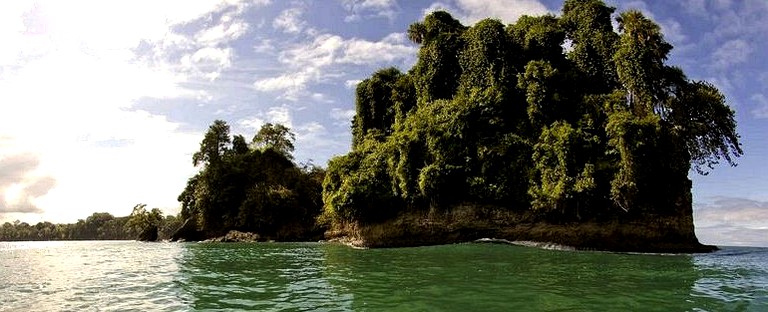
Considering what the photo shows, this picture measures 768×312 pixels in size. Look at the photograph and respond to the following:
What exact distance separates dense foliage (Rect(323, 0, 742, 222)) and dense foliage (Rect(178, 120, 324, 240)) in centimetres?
1737

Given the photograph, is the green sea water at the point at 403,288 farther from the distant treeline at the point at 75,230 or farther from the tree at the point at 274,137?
the distant treeline at the point at 75,230

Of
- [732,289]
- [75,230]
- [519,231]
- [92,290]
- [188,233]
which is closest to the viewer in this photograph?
[732,289]

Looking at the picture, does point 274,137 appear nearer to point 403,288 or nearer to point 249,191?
point 249,191

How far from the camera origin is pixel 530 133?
1260 inches

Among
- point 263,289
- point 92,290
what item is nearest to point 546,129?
point 263,289

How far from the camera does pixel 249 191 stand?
56.9 m

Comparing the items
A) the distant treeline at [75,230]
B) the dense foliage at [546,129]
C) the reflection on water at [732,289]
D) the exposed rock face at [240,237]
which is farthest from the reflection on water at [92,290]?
the distant treeline at [75,230]

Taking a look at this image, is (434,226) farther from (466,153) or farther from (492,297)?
(492,297)

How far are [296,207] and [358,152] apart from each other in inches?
777

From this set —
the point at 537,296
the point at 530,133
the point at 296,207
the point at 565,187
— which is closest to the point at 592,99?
the point at 530,133

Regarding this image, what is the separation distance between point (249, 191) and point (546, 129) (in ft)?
122

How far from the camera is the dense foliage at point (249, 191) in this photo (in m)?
54.8

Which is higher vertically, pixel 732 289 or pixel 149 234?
pixel 732 289

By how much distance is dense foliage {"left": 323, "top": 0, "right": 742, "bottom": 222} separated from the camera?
27.4 metres
